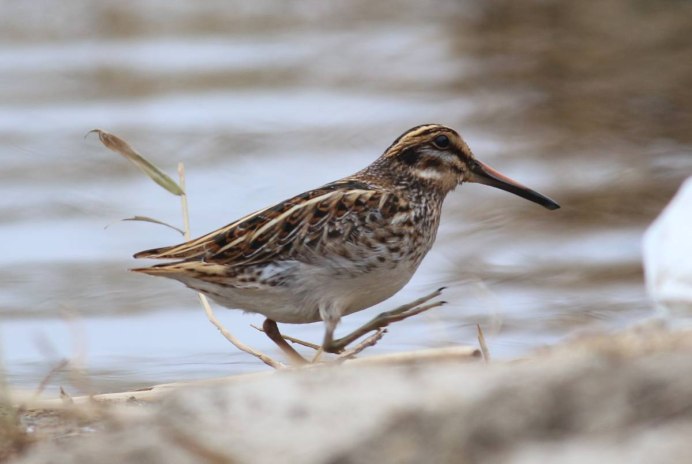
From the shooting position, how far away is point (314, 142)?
12281 mm

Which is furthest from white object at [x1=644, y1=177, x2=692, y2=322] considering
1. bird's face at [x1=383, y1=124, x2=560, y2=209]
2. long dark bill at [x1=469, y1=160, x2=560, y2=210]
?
bird's face at [x1=383, y1=124, x2=560, y2=209]

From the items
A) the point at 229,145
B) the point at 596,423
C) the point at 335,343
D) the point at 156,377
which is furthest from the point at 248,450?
the point at 229,145

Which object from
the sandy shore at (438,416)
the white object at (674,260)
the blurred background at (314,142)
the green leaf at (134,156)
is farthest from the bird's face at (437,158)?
the sandy shore at (438,416)

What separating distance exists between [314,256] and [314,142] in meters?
6.60

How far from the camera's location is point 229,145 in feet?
40.1

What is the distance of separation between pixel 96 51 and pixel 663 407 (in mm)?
12208

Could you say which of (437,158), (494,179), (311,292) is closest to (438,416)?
(311,292)

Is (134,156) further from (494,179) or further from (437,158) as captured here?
(494,179)

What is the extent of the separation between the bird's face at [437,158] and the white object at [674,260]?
53.0 inches

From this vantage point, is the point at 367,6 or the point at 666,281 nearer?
the point at 666,281

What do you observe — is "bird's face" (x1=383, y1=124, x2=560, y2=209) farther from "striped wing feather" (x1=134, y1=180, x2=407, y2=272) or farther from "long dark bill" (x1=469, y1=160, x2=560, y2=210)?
"striped wing feather" (x1=134, y1=180, x2=407, y2=272)

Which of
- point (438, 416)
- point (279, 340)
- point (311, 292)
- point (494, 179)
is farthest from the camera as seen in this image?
point (494, 179)

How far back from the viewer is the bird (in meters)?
5.69

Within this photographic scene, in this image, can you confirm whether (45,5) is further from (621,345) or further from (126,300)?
(621,345)
